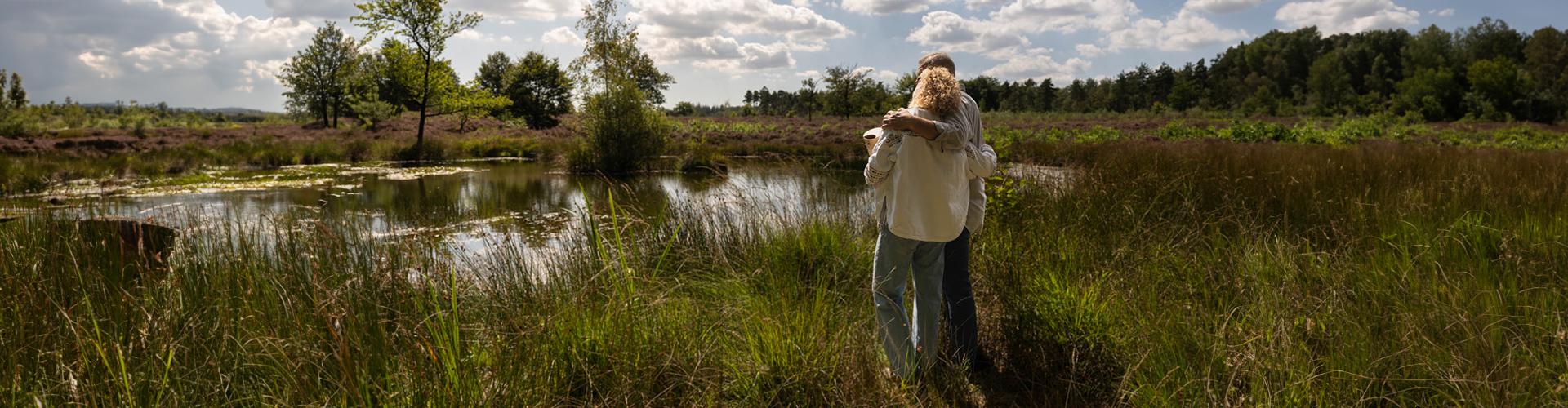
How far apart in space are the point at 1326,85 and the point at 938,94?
78631 millimetres

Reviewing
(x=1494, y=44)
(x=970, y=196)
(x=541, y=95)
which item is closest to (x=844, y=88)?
(x=541, y=95)

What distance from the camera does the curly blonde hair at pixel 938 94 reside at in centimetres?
239

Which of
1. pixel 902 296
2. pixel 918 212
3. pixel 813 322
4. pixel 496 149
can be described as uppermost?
pixel 496 149

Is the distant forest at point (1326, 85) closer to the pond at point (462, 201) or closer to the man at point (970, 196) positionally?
the pond at point (462, 201)

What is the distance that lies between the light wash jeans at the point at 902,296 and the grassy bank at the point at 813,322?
0.37ft

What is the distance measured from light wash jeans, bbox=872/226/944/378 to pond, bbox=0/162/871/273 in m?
1.96

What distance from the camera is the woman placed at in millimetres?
2422

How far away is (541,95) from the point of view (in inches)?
1806

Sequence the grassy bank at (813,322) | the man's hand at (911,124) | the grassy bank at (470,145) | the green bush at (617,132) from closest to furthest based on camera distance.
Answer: the grassy bank at (813,322), the man's hand at (911,124), the grassy bank at (470,145), the green bush at (617,132)

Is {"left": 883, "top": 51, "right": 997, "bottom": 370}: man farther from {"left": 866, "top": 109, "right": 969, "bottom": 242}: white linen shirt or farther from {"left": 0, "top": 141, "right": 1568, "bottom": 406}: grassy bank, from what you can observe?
{"left": 0, "top": 141, "right": 1568, "bottom": 406}: grassy bank

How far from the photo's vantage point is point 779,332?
102 inches

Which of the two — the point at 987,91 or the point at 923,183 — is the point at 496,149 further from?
the point at 987,91

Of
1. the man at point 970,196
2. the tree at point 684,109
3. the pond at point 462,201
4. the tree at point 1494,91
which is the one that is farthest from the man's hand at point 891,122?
the tree at point 684,109

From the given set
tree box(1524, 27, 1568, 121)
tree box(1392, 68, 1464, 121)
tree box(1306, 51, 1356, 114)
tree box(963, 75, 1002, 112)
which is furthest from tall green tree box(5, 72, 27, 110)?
tree box(1524, 27, 1568, 121)
